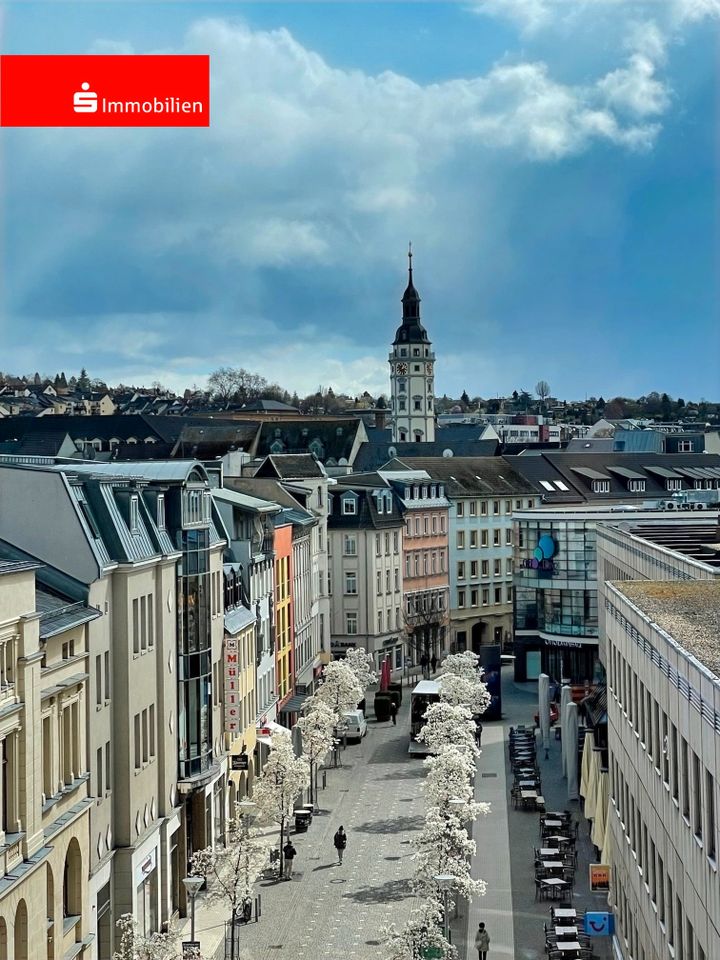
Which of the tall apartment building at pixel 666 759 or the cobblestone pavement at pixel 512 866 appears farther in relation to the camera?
the cobblestone pavement at pixel 512 866

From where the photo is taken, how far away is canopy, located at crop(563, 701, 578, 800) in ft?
204

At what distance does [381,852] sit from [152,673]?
14.0 meters

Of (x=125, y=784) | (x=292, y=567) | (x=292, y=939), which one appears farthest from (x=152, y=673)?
(x=292, y=567)

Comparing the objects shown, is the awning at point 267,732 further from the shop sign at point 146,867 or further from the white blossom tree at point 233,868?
the white blossom tree at point 233,868

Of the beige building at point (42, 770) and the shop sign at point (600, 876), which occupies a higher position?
the beige building at point (42, 770)

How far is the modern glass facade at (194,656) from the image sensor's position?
48.6 meters

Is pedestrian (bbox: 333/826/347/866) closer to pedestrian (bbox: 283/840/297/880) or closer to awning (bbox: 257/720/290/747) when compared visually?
pedestrian (bbox: 283/840/297/880)

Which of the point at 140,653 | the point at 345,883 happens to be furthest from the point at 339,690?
the point at 140,653

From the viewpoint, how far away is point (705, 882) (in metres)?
24.0

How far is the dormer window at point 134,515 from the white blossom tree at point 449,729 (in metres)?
20.4

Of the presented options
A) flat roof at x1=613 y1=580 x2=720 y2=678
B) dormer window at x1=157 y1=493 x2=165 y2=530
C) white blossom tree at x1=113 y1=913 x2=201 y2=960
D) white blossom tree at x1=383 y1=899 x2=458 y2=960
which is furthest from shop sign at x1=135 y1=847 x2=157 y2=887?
flat roof at x1=613 y1=580 x2=720 y2=678

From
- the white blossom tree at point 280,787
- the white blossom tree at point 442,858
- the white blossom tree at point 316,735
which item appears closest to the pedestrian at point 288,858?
the white blossom tree at point 280,787

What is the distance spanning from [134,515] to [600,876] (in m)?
16.4

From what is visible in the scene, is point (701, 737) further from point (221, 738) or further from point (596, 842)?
point (221, 738)
